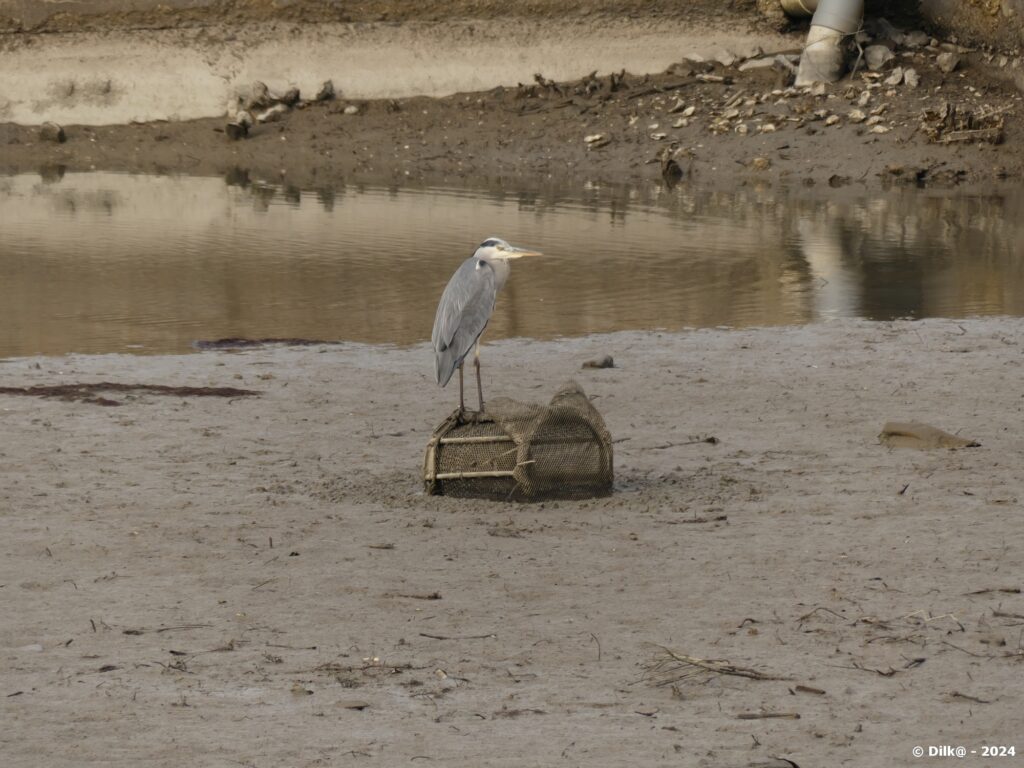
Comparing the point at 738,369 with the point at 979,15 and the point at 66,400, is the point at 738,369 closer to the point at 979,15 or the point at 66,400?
the point at 66,400

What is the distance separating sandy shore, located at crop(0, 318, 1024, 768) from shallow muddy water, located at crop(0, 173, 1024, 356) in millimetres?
2235

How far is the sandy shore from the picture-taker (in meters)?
3.97

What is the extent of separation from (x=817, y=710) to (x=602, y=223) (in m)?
11.8

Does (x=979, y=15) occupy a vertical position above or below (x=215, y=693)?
above

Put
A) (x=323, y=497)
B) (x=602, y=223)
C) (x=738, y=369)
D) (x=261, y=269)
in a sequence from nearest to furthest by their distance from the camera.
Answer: (x=323, y=497), (x=738, y=369), (x=261, y=269), (x=602, y=223)

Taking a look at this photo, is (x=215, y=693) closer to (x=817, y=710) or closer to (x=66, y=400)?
(x=817, y=710)

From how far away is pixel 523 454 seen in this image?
618 centimetres

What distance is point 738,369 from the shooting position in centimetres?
873

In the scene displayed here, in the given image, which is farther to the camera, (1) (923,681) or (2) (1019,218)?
(2) (1019,218)

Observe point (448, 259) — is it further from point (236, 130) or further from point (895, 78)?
point (895, 78)

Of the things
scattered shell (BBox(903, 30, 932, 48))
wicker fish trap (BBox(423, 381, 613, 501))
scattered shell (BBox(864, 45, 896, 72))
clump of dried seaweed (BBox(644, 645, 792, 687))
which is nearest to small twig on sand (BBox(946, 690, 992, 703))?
clump of dried seaweed (BBox(644, 645, 792, 687))

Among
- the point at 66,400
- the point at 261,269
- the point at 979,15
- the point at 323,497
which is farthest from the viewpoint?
the point at 979,15

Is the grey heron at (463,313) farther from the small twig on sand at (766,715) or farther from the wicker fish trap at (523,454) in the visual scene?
the small twig on sand at (766,715)

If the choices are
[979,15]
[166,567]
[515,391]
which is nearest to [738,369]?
[515,391]
